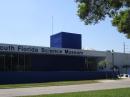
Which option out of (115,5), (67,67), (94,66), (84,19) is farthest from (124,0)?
(94,66)

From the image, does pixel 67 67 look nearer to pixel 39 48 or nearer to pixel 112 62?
pixel 39 48

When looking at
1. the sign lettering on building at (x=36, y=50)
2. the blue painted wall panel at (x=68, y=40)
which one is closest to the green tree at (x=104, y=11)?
the sign lettering on building at (x=36, y=50)

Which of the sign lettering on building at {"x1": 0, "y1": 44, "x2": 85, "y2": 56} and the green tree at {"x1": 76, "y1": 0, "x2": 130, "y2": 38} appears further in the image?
the sign lettering on building at {"x1": 0, "y1": 44, "x2": 85, "y2": 56}

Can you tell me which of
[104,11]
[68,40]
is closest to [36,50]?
[68,40]

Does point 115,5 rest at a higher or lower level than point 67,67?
higher

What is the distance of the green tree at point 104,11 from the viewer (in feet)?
51.9

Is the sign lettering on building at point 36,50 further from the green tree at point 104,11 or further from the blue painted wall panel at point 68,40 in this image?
the green tree at point 104,11

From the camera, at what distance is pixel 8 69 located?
55125 millimetres

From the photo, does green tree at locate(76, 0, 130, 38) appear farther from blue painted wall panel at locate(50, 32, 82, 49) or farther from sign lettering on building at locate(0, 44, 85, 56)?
blue painted wall panel at locate(50, 32, 82, 49)

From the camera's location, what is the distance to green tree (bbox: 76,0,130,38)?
15.8m

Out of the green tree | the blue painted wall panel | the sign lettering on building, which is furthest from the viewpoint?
the blue painted wall panel

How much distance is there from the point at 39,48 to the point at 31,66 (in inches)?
136

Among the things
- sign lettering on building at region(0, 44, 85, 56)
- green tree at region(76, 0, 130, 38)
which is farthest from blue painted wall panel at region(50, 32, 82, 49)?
green tree at region(76, 0, 130, 38)

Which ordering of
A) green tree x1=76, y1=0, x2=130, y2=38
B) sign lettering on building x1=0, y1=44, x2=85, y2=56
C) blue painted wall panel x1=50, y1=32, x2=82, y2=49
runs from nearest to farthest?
1. green tree x1=76, y1=0, x2=130, y2=38
2. sign lettering on building x1=0, y1=44, x2=85, y2=56
3. blue painted wall panel x1=50, y1=32, x2=82, y2=49
